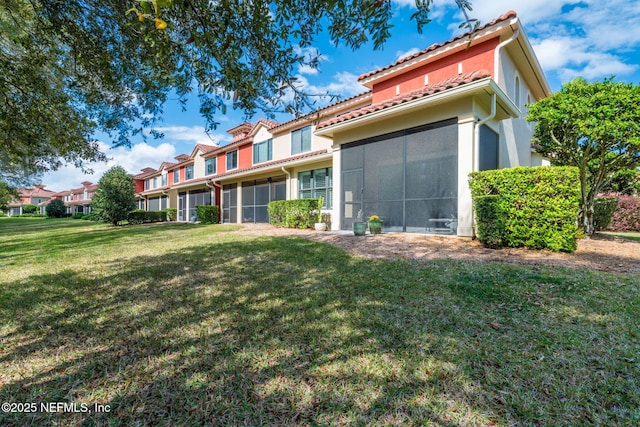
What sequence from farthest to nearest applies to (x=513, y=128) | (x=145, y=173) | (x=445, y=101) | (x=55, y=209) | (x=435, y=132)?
(x=55, y=209) < (x=145, y=173) < (x=513, y=128) < (x=435, y=132) < (x=445, y=101)

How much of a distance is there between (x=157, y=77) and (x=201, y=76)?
1.74ft

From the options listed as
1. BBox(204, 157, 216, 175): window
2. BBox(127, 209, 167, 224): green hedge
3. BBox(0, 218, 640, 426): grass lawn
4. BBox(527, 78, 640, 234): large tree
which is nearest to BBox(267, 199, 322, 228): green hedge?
BBox(0, 218, 640, 426): grass lawn

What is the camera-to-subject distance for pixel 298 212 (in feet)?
40.3

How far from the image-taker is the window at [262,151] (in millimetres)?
17670

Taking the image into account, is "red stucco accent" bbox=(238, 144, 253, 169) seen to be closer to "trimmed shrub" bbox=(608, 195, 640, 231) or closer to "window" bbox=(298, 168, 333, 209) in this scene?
"window" bbox=(298, 168, 333, 209)

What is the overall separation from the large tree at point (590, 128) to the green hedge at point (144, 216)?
76.4 ft

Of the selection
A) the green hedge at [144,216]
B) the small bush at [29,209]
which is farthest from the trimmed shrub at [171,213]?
the small bush at [29,209]

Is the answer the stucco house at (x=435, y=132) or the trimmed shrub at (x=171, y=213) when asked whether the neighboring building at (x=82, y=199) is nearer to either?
the trimmed shrub at (x=171, y=213)

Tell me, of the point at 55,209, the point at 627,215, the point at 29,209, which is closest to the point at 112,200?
the point at 627,215

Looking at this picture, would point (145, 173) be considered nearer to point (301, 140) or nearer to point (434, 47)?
point (301, 140)

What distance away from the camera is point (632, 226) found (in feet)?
42.8

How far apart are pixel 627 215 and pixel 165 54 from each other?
1910 cm

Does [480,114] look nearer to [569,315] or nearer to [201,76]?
[569,315]

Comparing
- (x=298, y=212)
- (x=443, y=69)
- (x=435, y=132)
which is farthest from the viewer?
(x=298, y=212)
